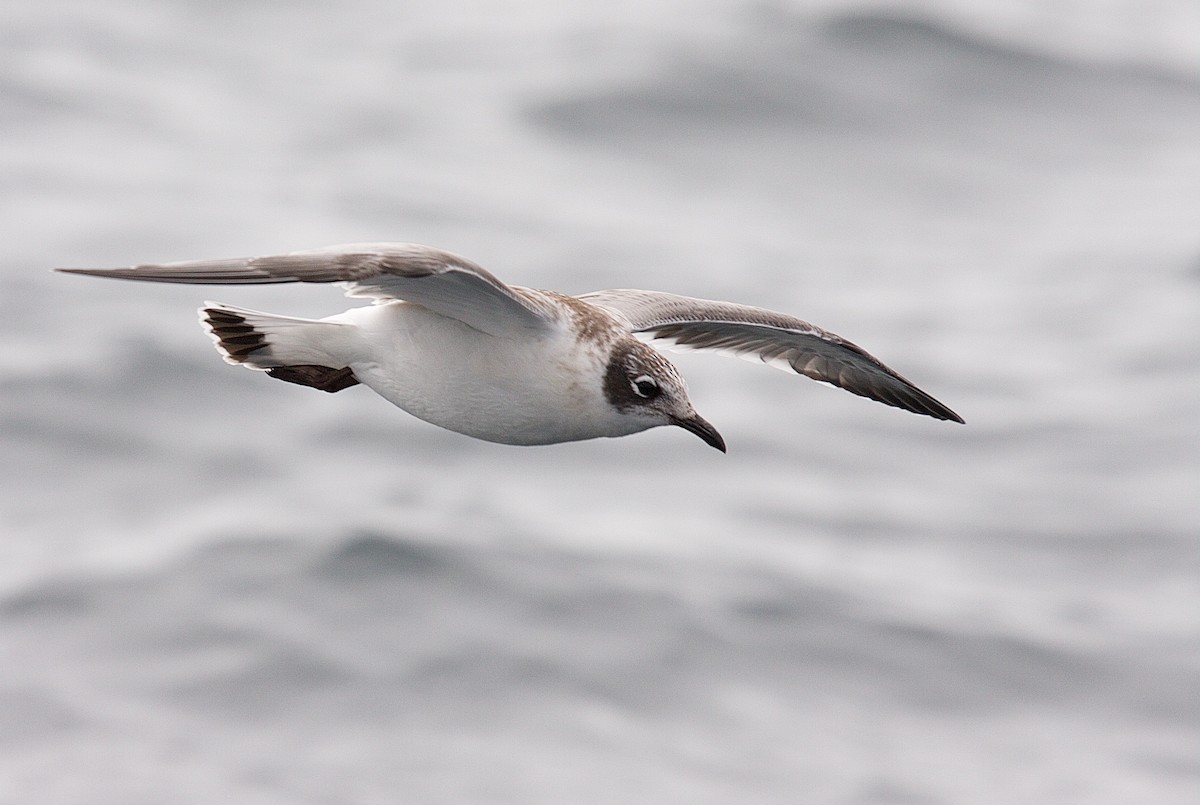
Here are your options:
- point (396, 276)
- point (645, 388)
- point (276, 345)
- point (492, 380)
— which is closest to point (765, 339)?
point (645, 388)

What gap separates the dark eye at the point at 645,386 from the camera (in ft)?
26.8

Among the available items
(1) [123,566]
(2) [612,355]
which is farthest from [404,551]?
(2) [612,355]

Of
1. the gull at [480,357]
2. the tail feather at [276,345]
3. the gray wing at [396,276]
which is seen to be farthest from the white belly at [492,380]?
the tail feather at [276,345]

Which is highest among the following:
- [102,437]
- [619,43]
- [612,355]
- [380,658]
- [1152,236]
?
[619,43]

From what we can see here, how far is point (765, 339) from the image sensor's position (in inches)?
400

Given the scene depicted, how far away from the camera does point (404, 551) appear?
2178 cm

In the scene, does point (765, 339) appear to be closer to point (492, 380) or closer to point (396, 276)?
point (492, 380)

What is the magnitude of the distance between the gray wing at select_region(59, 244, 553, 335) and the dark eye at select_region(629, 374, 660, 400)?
48cm

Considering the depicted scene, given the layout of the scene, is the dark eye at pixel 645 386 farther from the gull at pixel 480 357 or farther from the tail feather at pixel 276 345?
the tail feather at pixel 276 345

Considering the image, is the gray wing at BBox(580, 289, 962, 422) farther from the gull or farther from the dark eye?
the dark eye

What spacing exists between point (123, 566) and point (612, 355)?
13.9 meters

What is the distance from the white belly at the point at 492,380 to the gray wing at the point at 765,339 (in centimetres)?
105

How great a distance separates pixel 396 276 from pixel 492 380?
108 centimetres

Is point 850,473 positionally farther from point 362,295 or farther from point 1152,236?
point 362,295
